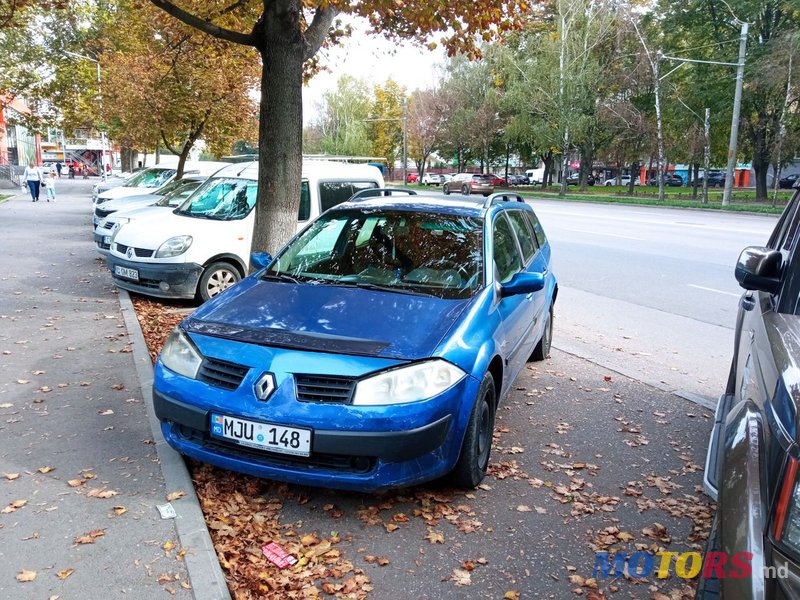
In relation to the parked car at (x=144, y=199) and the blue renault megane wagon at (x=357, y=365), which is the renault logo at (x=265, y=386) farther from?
the parked car at (x=144, y=199)

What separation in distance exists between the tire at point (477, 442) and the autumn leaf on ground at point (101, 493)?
1.98 metres

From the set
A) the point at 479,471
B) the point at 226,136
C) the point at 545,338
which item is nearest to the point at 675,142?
the point at 226,136

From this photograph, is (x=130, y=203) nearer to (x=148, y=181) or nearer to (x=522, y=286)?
(x=148, y=181)

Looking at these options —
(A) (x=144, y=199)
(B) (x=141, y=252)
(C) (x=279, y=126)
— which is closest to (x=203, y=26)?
(C) (x=279, y=126)

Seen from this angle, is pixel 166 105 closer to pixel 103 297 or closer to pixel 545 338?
pixel 103 297

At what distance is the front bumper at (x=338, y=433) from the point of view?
11.1 feet

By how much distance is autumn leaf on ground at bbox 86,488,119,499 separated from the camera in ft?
12.5

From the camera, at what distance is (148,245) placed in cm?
863

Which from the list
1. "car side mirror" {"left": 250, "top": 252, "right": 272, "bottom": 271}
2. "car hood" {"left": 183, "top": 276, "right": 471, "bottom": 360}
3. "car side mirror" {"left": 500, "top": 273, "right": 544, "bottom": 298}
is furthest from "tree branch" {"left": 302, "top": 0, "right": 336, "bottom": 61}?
"car side mirror" {"left": 500, "top": 273, "right": 544, "bottom": 298}

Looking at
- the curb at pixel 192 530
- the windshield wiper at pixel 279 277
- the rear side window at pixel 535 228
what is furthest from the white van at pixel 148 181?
the curb at pixel 192 530

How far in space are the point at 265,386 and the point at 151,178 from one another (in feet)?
61.3

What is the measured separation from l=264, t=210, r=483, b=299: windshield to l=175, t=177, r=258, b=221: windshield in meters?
4.24

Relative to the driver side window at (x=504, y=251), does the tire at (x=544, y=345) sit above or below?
below

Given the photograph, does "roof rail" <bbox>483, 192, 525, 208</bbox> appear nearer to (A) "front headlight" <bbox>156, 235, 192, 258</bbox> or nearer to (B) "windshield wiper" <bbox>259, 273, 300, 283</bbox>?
(B) "windshield wiper" <bbox>259, 273, 300, 283</bbox>
